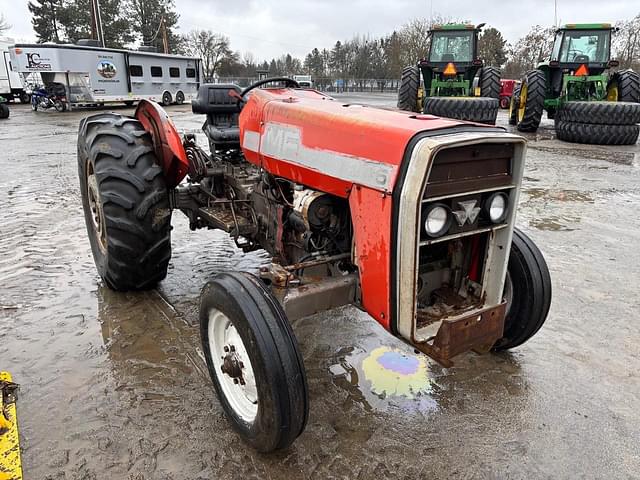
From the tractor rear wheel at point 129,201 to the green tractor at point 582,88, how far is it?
422 inches

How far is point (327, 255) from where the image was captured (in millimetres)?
2547

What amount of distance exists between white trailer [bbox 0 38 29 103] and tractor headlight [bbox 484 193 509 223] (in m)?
27.8

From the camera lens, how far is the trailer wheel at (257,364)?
1.91 meters

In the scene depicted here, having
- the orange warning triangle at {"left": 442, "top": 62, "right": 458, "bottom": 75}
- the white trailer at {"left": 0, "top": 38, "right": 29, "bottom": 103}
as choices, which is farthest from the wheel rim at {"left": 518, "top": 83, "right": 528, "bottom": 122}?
the white trailer at {"left": 0, "top": 38, "right": 29, "bottom": 103}

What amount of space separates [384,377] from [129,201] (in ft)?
6.35

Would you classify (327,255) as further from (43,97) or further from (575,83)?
(43,97)

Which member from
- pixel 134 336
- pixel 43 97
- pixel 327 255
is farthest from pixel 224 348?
pixel 43 97

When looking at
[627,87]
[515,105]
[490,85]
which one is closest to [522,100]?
[515,105]

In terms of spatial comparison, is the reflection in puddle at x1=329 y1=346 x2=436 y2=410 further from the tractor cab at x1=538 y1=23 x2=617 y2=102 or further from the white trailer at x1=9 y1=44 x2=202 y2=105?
the white trailer at x1=9 y1=44 x2=202 y2=105

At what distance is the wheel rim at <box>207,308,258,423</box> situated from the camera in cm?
223

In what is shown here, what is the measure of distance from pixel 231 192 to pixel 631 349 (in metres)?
2.86

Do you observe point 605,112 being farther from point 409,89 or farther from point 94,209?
point 94,209

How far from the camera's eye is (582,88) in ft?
40.3

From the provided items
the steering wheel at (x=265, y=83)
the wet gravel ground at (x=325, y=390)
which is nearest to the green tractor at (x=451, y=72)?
the wet gravel ground at (x=325, y=390)
